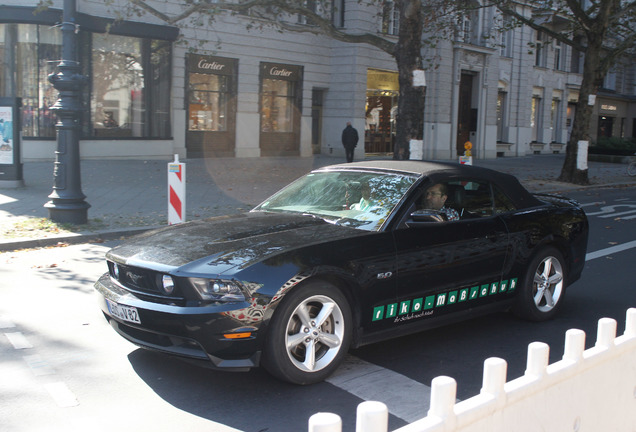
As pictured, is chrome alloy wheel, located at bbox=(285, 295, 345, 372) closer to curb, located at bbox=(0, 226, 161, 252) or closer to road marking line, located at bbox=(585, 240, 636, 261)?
road marking line, located at bbox=(585, 240, 636, 261)

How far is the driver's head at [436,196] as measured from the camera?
5452mm

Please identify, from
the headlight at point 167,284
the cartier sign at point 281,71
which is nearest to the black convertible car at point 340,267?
the headlight at point 167,284

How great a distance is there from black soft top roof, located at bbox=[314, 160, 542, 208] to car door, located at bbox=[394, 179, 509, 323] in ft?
0.27

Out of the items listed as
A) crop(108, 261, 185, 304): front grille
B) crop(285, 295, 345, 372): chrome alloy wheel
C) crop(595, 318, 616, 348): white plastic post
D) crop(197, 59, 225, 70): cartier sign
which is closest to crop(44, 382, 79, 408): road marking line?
crop(108, 261, 185, 304): front grille

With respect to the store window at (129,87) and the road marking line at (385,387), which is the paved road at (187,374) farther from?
the store window at (129,87)

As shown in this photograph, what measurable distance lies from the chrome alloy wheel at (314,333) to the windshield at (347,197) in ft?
2.57

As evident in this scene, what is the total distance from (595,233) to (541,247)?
596 centimetres

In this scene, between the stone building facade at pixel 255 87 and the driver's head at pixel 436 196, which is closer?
the driver's head at pixel 436 196

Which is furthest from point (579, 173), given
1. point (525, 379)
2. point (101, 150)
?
point (525, 379)

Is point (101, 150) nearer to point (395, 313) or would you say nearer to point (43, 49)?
point (43, 49)

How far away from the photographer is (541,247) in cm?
612

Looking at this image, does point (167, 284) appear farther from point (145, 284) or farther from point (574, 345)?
point (574, 345)

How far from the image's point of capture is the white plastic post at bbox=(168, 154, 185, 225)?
9789mm

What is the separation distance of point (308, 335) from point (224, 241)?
885 mm
